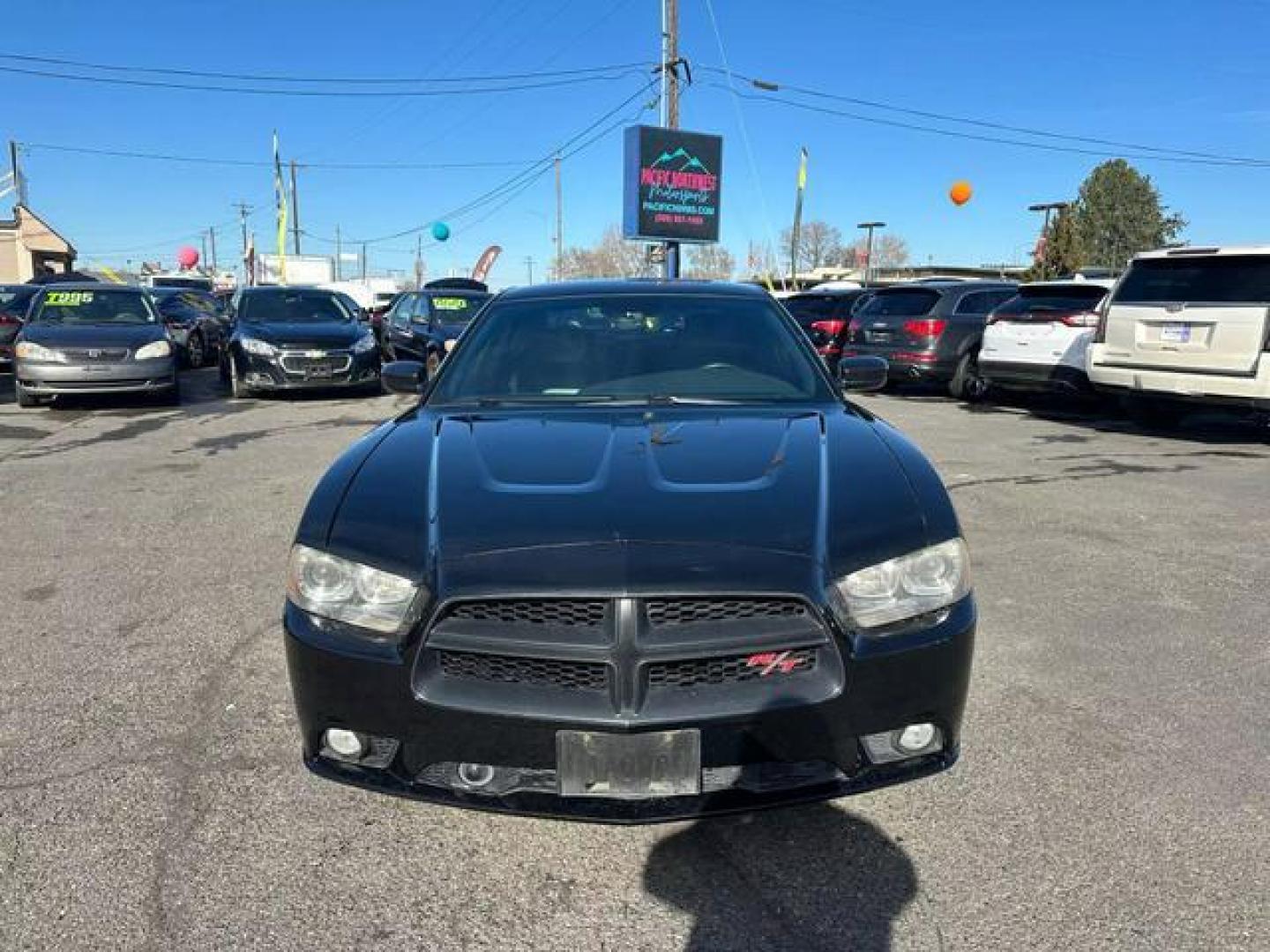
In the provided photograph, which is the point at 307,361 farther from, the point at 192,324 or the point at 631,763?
the point at 631,763

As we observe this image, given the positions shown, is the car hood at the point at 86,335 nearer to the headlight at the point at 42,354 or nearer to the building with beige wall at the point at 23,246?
the headlight at the point at 42,354

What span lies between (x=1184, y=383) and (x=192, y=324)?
16.6m

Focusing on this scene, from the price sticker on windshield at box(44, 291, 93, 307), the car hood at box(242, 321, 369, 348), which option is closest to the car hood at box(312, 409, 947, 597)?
the car hood at box(242, 321, 369, 348)

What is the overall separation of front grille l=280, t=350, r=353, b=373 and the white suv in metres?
9.47

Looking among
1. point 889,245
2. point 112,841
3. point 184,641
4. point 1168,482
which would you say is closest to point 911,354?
point 1168,482

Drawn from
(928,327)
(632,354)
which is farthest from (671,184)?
(632,354)

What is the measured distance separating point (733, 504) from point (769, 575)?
294mm

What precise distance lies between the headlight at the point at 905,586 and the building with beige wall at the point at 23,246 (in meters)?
52.8

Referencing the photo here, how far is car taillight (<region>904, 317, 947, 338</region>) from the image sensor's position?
44.1 feet

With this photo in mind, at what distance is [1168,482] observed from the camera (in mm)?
7664

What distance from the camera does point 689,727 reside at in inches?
85.1

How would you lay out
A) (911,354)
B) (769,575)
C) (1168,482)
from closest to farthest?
(769,575)
(1168,482)
(911,354)

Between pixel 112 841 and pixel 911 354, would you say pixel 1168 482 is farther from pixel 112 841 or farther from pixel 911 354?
pixel 112 841

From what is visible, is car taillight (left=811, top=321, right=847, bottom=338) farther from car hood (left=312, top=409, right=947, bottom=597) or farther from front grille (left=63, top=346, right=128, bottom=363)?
car hood (left=312, top=409, right=947, bottom=597)
